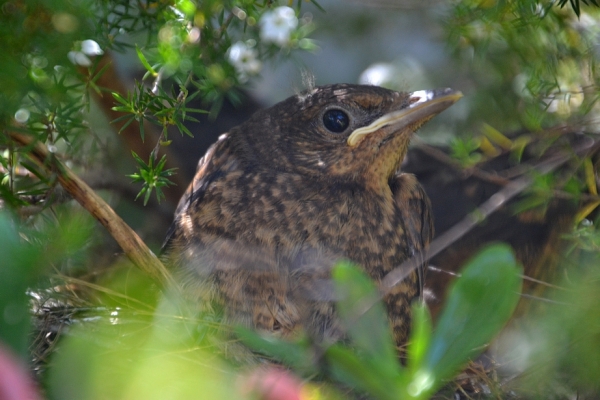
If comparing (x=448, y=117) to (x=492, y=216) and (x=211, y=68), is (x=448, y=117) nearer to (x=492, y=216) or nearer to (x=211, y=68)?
(x=492, y=216)

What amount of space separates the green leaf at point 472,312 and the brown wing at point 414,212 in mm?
1029

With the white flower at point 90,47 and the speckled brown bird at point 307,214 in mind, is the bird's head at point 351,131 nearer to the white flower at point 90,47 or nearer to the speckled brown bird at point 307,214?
the speckled brown bird at point 307,214

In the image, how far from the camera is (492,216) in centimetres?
250

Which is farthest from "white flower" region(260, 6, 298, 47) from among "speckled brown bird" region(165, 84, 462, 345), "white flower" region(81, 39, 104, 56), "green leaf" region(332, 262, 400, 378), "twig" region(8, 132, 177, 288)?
"green leaf" region(332, 262, 400, 378)

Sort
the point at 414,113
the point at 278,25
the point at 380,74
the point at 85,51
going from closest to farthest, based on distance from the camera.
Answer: the point at 85,51 < the point at 414,113 < the point at 278,25 < the point at 380,74

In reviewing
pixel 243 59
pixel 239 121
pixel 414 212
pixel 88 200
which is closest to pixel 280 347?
pixel 88 200

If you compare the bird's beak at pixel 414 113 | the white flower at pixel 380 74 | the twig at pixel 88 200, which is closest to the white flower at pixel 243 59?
the bird's beak at pixel 414 113

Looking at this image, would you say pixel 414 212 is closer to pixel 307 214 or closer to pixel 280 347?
pixel 307 214

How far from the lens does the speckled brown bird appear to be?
1.84 m

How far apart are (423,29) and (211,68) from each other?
2.01 m

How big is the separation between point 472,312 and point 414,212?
114cm

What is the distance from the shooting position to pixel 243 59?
211 cm

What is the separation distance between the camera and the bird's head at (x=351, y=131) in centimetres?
Answer: 191

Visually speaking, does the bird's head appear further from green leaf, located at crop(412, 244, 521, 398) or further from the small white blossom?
green leaf, located at crop(412, 244, 521, 398)
